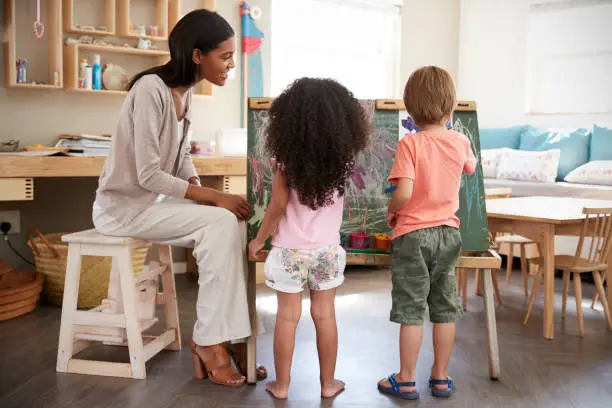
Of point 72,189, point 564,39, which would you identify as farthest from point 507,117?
point 72,189

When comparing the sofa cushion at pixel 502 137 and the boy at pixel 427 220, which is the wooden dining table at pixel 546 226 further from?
the sofa cushion at pixel 502 137

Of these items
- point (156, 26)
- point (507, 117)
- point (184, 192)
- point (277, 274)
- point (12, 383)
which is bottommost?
point (12, 383)

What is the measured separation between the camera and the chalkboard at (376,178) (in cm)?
229

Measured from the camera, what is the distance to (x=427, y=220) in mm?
2074

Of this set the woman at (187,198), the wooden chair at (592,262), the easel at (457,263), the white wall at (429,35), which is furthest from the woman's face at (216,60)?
the white wall at (429,35)

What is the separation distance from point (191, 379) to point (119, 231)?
58 centimetres

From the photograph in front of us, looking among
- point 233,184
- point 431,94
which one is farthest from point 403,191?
point 233,184

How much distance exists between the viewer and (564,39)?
17.4ft

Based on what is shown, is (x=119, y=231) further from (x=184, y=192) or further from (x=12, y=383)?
(x=12, y=383)

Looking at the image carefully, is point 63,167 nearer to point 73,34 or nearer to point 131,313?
point 73,34

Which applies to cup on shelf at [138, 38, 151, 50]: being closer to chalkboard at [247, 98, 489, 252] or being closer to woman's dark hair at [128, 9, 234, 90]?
woman's dark hair at [128, 9, 234, 90]

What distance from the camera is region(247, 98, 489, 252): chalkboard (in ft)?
7.53

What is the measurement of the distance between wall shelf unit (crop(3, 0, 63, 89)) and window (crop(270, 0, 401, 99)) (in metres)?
1.61

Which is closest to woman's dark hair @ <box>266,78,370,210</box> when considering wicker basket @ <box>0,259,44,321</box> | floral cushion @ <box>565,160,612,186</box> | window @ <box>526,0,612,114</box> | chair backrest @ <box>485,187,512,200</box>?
wicker basket @ <box>0,259,44,321</box>
